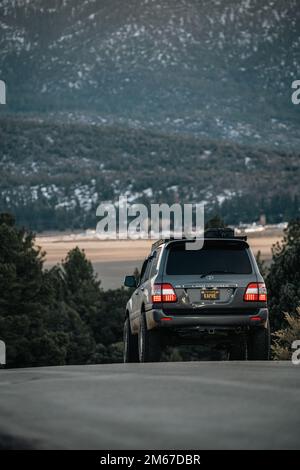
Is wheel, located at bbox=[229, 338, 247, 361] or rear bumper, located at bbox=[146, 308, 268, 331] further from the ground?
rear bumper, located at bbox=[146, 308, 268, 331]

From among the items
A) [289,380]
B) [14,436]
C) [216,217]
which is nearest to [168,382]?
[289,380]

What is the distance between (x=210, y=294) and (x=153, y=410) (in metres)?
7.45

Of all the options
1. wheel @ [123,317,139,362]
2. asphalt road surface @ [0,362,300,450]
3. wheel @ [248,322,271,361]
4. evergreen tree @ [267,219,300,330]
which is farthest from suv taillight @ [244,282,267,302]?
evergreen tree @ [267,219,300,330]

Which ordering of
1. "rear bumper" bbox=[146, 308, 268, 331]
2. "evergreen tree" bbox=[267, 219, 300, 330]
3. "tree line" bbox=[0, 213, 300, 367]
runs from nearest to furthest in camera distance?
"rear bumper" bbox=[146, 308, 268, 331], "evergreen tree" bbox=[267, 219, 300, 330], "tree line" bbox=[0, 213, 300, 367]

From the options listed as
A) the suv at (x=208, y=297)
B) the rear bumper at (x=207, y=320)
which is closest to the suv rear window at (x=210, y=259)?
the suv at (x=208, y=297)

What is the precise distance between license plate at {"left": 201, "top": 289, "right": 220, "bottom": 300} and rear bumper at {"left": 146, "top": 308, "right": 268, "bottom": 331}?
246 millimetres

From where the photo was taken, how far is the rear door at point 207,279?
17.8 meters

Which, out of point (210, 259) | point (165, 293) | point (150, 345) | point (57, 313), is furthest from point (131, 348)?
point (57, 313)

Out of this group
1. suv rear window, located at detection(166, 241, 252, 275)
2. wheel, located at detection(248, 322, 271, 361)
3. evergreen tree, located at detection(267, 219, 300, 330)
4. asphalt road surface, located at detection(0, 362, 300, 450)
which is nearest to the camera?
asphalt road surface, located at detection(0, 362, 300, 450)

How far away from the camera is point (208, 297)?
700 inches

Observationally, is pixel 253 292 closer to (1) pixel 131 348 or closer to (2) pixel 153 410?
(1) pixel 131 348

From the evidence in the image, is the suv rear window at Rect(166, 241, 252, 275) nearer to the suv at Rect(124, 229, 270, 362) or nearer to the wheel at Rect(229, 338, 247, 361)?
the suv at Rect(124, 229, 270, 362)

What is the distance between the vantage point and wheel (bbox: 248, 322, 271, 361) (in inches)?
714
